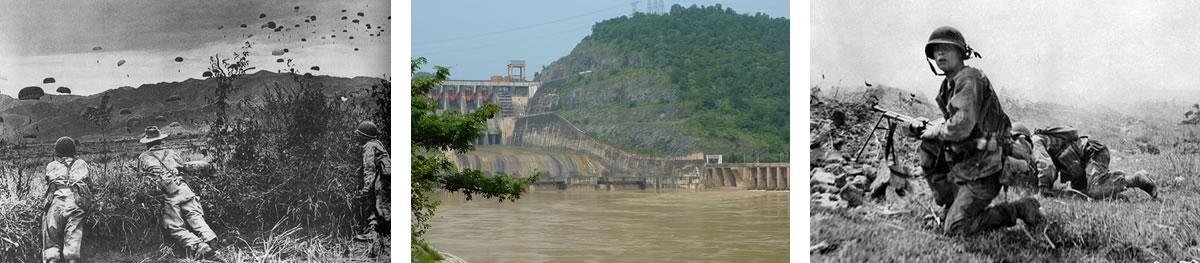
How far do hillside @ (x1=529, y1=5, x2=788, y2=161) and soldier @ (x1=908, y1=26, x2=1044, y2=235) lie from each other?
17.5m

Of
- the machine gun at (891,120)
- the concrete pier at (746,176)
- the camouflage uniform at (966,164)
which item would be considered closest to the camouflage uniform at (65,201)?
the machine gun at (891,120)

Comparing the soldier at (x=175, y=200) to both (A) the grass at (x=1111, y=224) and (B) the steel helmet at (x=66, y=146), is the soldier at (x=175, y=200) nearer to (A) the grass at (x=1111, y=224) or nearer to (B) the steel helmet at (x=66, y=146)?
(B) the steel helmet at (x=66, y=146)

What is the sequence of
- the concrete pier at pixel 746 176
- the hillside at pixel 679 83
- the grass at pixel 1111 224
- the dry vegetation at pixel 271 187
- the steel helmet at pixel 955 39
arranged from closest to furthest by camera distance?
the grass at pixel 1111 224, the steel helmet at pixel 955 39, the dry vegetation at pixel 271 187, the concrete pier at pixel 746 176, the hillside at pixel 679 83

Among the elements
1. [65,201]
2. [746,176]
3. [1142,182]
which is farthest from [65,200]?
[746,176]

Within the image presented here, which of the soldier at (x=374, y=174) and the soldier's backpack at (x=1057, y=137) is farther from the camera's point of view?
the soldier at (x=374, y=174)

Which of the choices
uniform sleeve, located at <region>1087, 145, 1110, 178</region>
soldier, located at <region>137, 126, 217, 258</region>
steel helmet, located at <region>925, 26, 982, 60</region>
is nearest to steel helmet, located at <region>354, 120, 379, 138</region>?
soldier, located at <region>137, 126, 217, 258</region>

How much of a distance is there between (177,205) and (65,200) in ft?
1.40

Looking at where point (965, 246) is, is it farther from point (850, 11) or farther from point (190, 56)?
point (190, 56)

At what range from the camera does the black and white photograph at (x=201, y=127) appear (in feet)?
14.6

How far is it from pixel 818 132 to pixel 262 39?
2014 mm

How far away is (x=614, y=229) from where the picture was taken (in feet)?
65.3

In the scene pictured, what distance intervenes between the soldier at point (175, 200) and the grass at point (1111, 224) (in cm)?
244

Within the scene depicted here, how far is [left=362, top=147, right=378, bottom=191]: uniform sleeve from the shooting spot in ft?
14.6

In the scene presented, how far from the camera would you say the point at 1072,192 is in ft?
12.9
